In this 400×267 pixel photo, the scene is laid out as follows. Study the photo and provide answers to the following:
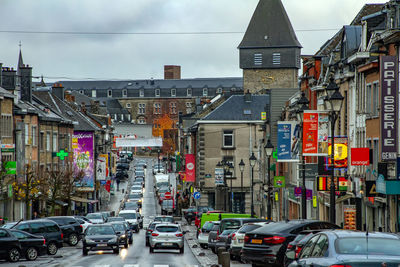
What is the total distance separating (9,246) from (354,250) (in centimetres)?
1977

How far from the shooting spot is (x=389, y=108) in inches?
1293

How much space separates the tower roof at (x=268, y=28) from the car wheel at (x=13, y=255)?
8538cm

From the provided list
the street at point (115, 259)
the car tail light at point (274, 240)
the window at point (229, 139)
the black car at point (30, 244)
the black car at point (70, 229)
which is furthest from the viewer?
the window at point (229, 139)

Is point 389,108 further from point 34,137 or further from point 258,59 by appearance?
point 258,59

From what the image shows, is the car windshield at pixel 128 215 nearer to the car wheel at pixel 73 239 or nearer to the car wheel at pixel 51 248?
the car wheel at pixel 73 239

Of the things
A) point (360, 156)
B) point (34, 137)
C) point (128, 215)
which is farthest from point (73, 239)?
point (34, 137)

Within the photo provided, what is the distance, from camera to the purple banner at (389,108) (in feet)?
107

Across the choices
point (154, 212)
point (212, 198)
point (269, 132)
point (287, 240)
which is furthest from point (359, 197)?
point (154, 212)

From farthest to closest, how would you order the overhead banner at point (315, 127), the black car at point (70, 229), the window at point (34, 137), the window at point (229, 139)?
1. the window at point (229, 139)
2. the window at point (34, 137)
3. the black car at point (70, 229)
4. the overhead banner at point (315, 127)

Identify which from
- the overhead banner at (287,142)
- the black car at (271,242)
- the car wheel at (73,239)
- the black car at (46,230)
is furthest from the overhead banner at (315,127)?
the car wheel at (73,239)

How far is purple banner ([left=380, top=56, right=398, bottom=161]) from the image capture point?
107 feet

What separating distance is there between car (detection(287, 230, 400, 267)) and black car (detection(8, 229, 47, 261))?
63.7ft

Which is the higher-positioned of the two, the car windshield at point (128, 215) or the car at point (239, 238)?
the car at point (239, 238)

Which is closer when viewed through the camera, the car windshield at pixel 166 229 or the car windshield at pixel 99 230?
the car windshield at pixel 99 230
